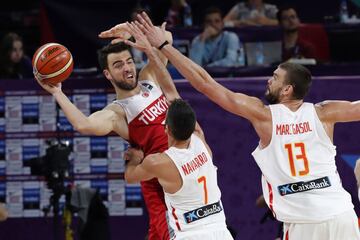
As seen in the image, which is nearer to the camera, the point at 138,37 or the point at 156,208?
the point at 138,37

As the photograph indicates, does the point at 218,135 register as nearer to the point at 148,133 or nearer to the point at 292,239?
the point at 148,133

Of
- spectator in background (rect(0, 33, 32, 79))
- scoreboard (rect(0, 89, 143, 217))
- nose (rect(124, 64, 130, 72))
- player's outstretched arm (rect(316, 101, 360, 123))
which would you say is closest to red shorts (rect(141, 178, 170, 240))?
nose (rect(124, 64, 130, 72))

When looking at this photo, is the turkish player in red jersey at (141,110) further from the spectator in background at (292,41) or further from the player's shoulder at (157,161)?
the spectator in background at (292,41)

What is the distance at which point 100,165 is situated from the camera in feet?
36.1

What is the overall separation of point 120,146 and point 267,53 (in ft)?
7.87

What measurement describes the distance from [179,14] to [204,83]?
5541mm

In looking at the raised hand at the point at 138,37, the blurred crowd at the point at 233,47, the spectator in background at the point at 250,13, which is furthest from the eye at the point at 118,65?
the spectator in background at the point at 250,13

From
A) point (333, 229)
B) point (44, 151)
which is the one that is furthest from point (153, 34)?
point (44, 151)

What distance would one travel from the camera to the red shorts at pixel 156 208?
27.9 ft

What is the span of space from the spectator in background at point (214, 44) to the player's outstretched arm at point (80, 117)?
3428 mm

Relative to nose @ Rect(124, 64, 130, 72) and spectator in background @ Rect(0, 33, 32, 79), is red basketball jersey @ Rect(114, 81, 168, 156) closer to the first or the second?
nose @ Rect(124, 64, 130, 72)

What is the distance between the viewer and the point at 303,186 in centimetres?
778

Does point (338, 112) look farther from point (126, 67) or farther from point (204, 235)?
point (126, 67)

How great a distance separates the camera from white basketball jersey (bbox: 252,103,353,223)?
7738 mm
